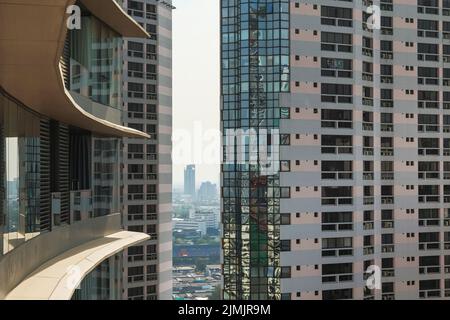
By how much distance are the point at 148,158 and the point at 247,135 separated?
6.41m

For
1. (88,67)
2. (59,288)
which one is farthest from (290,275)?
(59,288)

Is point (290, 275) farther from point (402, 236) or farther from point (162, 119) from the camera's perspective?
point (162, 119)

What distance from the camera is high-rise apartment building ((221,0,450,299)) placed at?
27141 mm

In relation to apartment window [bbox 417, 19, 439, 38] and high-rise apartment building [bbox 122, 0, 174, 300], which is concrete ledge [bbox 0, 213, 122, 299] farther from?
apartment window [bbox 417, 19, 439, 38]

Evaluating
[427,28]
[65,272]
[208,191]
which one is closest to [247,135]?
[208,191]

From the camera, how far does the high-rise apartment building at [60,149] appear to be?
641cm

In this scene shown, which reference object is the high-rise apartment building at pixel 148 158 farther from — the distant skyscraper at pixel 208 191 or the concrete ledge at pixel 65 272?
the concrete ledge at pixel 65 272

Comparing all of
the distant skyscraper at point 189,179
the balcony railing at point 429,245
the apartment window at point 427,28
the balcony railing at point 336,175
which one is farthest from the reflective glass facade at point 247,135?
the balcony railing at point 429,245

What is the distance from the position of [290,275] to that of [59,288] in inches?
797

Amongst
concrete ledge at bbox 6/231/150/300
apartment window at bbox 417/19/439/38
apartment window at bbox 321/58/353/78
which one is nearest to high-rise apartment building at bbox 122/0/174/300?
apartment window at bbox 321/58/353/78

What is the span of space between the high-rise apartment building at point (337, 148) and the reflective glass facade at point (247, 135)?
0.06 meters

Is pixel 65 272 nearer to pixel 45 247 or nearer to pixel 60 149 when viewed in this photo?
pixel 45 247

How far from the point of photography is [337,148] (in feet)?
90.4

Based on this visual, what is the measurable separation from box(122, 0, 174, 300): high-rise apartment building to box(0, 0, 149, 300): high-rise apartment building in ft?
56.2
